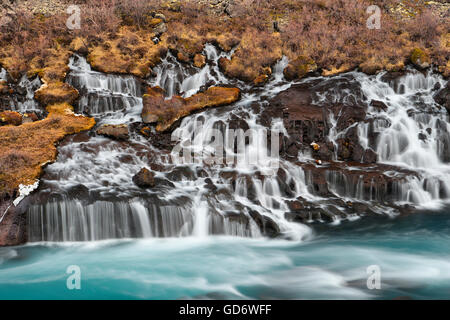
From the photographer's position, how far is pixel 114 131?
1256cm

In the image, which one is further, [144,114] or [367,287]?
[144,114]

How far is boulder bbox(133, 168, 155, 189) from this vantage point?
10.2m

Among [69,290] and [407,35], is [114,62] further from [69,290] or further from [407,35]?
[407,35]

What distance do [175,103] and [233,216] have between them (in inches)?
248

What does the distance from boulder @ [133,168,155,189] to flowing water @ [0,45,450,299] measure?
0.26 metres

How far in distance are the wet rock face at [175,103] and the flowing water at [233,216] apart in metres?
0.40

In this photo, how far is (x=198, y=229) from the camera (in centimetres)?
940

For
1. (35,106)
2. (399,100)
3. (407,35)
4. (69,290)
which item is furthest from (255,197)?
(407,35)

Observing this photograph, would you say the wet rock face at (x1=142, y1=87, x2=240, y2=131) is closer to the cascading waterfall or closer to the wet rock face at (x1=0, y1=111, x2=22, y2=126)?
the wet rock face at (x1=0, y1=111, x2=22, y2=126)

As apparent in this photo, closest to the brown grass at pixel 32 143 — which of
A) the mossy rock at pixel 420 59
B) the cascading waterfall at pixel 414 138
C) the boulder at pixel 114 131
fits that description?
the boulder at pixel 114 131

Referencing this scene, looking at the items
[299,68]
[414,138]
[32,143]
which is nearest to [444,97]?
[414,138]

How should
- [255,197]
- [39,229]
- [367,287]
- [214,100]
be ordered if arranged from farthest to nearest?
[214,100] → [255,197] → [39,229] → [367,287]

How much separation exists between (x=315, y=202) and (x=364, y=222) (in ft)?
4.90

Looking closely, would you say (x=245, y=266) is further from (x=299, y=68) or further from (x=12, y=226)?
(x=299, y=68)
